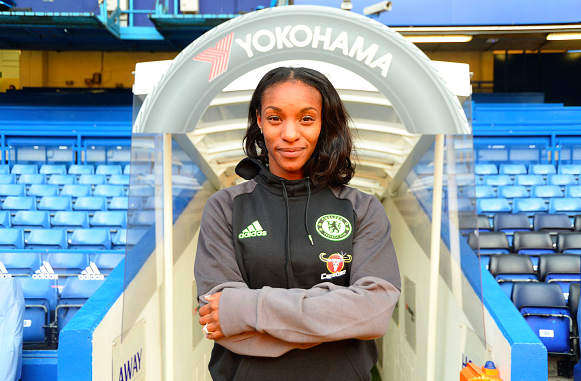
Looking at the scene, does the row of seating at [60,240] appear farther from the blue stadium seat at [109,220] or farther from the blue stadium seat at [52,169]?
the blue stadium seat at [52,169]

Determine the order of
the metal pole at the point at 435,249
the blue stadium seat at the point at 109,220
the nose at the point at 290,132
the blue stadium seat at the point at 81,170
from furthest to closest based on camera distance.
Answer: the blue stadium seat at the point at 81,170
the blue stadium seat at the point at 109,220
the metal pole at the point at 435,249
the nose at the point at 290,132

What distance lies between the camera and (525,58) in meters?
18.9

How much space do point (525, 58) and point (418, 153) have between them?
1748 cm

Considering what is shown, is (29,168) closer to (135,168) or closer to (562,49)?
(135,168)

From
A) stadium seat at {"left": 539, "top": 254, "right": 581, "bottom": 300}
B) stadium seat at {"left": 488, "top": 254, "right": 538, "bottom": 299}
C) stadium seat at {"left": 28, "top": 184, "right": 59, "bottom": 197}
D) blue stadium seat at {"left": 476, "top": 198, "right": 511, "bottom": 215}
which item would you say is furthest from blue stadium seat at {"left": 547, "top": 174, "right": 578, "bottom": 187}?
stadium seat at {"left": 28, "top": 184, "right": 59, "bottom": 197}

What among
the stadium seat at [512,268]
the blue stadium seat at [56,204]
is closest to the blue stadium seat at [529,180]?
the stadium seat at [512,268]

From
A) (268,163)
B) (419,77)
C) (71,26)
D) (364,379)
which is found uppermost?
(71,26)

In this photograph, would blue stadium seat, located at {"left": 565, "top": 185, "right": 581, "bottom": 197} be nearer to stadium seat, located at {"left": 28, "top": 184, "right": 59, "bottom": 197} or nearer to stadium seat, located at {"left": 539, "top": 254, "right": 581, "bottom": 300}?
stadium seat, located at {"left": 539, "top": 254, "right": 581, "bottom": 300}

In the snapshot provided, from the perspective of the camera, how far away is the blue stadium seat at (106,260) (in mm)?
5715

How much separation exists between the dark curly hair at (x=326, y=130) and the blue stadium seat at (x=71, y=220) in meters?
6.69

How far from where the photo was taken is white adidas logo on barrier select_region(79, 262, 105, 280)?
5.38 meters

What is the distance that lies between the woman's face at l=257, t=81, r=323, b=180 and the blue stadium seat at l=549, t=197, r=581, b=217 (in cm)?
818

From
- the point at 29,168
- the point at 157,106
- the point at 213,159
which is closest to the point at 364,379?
the point at 157,106

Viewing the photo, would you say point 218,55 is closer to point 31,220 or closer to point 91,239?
point 91,239
